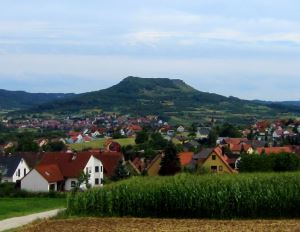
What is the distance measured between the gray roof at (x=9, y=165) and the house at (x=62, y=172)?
532cm

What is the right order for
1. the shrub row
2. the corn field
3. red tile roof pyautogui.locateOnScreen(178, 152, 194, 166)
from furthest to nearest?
red tile roof pyautogui.locateOnScreen(178, 152, 194, 166), the shrub row, the corn field

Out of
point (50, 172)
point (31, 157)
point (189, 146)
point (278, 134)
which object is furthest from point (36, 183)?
point (278, 134)

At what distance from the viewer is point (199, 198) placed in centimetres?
2809

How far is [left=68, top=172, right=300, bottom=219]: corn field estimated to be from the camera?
27.7m

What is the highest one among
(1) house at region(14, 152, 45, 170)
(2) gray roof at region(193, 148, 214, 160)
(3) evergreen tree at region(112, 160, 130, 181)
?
(2) gray roof at region(193, 148, 214, 160)

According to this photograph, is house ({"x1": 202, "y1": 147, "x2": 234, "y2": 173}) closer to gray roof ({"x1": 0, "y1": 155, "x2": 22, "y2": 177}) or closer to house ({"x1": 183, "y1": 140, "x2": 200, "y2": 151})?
gray roof ({"x1": 0, "y1": 155, "x2": 22, "y2": 177})

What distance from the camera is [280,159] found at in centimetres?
6706

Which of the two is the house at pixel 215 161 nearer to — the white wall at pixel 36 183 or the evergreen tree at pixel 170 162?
the evergreen tree at pixel 170 162

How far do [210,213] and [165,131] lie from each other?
154 metres

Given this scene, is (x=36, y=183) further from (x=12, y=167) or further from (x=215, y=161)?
(x=215, y=161)

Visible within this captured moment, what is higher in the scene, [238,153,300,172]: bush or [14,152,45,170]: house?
[238,153,300,172]: bush

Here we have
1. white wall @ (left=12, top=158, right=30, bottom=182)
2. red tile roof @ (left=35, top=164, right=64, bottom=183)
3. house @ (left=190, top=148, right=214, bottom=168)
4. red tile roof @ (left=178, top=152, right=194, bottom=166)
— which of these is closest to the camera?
red tile roof @ (left=35, top=164, right=64, bottom=183)

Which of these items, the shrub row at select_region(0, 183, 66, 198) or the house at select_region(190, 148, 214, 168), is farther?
the house at select_region(190, 148, 214, 168)

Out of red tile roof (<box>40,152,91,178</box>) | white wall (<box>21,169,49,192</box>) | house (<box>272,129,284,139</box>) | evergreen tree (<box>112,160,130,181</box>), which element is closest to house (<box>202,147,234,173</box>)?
evergreen tree (<box>112,160,130,181</box>)
